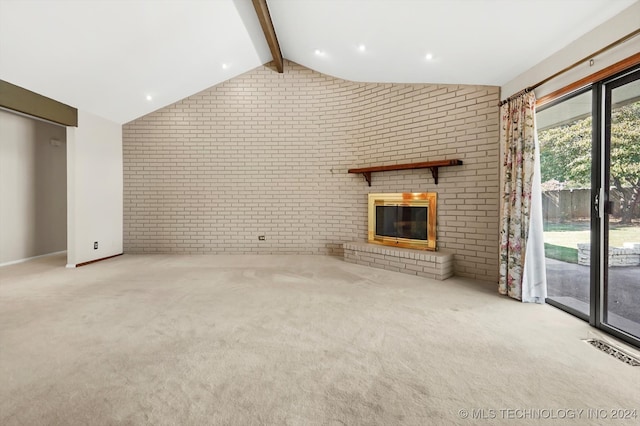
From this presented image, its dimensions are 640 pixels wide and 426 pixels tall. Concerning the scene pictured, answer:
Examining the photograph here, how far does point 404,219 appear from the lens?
4305mm

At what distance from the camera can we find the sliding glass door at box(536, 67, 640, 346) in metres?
2.11

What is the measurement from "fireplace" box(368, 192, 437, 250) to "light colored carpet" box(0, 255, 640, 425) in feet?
3.40

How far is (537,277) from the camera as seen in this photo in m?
2.86

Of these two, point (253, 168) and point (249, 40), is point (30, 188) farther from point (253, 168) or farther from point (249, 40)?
point (249, 40)

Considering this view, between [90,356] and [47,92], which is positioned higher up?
[47,92]

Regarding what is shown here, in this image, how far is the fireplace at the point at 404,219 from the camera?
4012mm

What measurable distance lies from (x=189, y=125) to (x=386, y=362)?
523cm

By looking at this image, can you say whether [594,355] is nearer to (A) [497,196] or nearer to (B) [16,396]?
(A) [497,196]

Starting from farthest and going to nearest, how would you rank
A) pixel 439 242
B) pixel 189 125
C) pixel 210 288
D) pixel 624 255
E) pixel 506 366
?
1. pixel 189 125
2. pixel 439 242
3. pixel 210 288
4. pixel 624 255
5. pixel 506 366

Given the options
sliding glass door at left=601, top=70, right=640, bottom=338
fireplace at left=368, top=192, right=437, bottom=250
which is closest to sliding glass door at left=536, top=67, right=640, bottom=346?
sliding glass door at left=601, top=70, right=640, bottom=338

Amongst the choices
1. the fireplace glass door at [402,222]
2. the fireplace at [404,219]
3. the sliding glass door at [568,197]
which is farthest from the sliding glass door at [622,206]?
the fireplace glass door at [402,222]

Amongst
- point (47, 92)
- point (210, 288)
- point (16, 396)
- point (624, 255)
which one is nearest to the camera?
point (16, 396)

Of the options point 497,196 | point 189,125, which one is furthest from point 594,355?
point 189,125

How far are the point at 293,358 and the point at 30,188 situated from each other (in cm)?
589
